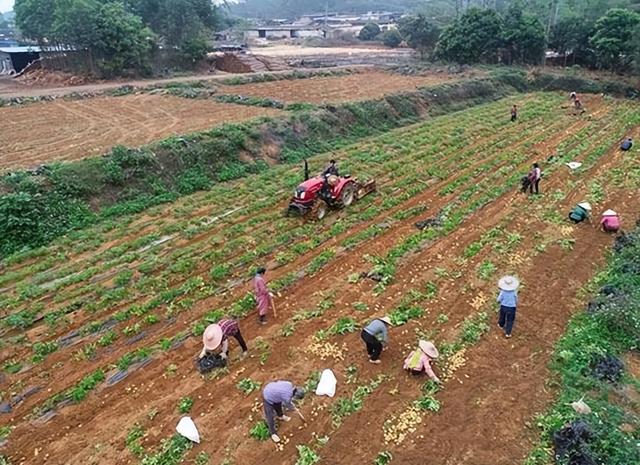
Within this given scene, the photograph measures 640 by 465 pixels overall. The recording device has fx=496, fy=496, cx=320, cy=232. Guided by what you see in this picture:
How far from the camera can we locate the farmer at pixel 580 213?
15.1 m

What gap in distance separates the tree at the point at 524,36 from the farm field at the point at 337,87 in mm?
8219

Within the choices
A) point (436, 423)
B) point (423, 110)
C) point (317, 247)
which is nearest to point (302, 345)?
point (436, 423)

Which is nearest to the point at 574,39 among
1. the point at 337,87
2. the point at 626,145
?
the point at 337,87

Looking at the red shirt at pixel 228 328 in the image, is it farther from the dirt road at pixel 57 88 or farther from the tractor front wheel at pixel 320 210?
the dirt road at pixel 57 88

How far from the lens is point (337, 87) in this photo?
120 ft

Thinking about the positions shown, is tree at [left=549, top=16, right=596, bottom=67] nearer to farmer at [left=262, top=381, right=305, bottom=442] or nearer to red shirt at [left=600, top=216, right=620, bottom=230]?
red shirt at [left=600, top=216, right=620, bottom=230]

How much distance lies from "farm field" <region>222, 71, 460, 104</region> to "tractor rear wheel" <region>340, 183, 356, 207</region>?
49.5 feet

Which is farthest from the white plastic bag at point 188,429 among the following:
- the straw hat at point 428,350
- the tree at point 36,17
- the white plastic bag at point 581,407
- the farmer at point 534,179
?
the tree at point 36,17

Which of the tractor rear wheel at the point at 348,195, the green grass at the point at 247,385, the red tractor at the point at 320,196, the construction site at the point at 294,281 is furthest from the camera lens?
the tractor rear wheel at the point at 348,195

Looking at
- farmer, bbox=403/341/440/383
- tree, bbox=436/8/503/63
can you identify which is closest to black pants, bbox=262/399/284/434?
farmer, bbox=403/341/440/383

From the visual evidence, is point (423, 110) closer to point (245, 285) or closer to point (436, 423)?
point (245, 285)

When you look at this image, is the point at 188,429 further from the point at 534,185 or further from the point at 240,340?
the point at 534,185

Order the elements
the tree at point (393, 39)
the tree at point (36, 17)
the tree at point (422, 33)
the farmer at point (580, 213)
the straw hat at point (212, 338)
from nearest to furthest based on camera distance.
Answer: the straw hat at point (212, 338) < the farmer at point (580, 213) < the tree at point (36, 17) < the tree at point (422, 33) < the tree at point (393, 39)

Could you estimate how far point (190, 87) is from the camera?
3544 cm
